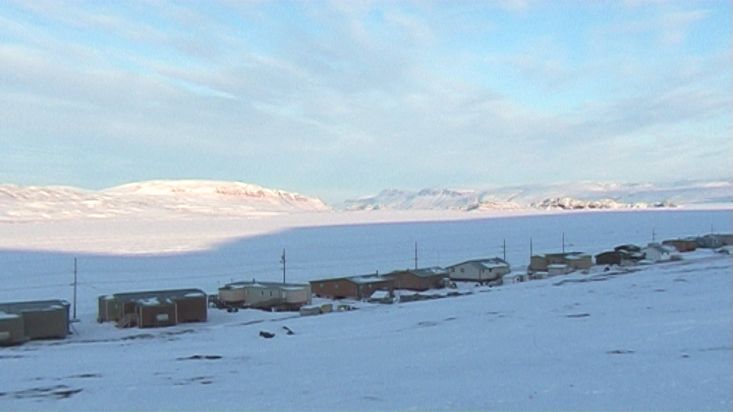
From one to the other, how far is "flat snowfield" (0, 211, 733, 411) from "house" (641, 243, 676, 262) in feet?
16.0

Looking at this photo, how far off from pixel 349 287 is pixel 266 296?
3.55 meters

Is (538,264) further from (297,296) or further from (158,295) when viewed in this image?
(158,295)

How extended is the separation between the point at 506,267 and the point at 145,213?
81.6m

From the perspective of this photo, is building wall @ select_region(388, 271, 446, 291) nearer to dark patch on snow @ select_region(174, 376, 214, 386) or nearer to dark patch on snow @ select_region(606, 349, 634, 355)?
dark patch on snow @ select_region(606, 349, 634, 355)

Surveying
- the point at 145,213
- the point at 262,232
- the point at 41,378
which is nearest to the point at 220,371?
the point at 41,378

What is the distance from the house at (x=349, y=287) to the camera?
1045 inches

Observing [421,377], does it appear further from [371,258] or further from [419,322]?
[371,258]

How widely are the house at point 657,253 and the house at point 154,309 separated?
2449 cm

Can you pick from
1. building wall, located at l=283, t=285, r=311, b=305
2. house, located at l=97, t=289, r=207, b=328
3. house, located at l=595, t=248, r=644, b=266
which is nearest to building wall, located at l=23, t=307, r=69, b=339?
house, located at l=97, t=289, r=207, b=328

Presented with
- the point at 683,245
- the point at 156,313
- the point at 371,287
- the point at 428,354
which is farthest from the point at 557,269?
the point at 428,354

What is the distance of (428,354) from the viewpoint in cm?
1220

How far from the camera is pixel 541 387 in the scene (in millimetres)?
8352

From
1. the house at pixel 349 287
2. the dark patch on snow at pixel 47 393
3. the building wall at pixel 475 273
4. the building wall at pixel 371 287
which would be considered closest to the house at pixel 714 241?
the building wall at pixel 475 273

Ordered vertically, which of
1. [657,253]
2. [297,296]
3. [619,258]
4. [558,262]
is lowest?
[297,296]
